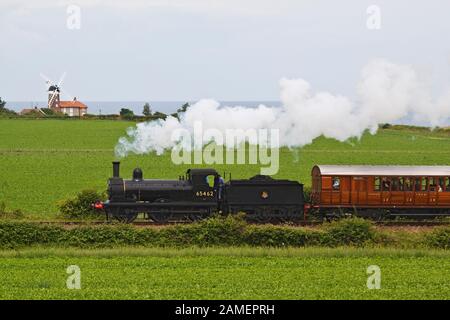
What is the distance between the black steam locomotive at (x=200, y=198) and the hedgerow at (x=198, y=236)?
395 centimetres

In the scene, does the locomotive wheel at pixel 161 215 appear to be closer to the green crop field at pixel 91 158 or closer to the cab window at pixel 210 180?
the cab window at pixel 210 180

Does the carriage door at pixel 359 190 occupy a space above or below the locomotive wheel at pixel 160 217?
above

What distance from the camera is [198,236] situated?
2869 centimetres

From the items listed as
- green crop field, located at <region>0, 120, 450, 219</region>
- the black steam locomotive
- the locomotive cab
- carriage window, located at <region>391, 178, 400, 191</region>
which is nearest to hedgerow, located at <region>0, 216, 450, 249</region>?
the black steam locomotive

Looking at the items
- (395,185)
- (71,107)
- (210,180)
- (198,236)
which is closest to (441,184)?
(395,185)

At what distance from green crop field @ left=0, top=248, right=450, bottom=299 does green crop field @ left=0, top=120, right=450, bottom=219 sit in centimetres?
1052

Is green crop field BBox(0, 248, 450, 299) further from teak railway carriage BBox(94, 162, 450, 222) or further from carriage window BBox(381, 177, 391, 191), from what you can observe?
carriage window BBox(381, 177, 391, 191)

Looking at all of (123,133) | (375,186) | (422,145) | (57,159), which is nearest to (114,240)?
(375,186)

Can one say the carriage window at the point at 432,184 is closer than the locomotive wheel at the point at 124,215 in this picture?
No

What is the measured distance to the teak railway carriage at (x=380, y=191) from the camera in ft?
113

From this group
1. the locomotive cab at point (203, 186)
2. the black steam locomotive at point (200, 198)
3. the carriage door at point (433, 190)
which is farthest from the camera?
the carriage door at point (433, 190)

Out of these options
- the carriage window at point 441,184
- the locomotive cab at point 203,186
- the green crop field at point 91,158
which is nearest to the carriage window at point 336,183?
the carriage window at point 441,184

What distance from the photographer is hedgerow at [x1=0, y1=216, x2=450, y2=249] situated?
93.6ft

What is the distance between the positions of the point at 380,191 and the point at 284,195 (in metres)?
4.34
